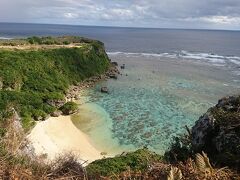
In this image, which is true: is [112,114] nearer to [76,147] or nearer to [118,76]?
[76,147]

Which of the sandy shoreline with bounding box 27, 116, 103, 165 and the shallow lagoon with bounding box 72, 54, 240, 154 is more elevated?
the sandy shoreline with bounding box 27, 116, 103, 165

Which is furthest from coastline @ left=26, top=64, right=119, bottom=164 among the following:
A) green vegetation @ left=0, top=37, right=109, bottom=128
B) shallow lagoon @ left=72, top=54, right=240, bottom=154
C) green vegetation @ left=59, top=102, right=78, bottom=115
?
green vegetation @ left=0, top=37, right=109, bottom=128

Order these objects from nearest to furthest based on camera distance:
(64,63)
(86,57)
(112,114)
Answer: (112,114)
(64,63)
(86,57)

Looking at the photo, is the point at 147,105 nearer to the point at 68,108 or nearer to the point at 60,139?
the point at 68,108

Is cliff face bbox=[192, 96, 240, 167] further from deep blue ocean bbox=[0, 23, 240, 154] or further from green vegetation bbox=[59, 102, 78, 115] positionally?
green vegetation bbox=[59, 102, 78, 115]

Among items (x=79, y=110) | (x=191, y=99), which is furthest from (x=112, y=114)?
(x=191, y=99)
